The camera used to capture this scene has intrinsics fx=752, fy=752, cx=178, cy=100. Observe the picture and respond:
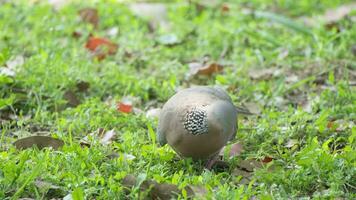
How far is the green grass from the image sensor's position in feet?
12.1

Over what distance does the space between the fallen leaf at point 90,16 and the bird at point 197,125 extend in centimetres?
323

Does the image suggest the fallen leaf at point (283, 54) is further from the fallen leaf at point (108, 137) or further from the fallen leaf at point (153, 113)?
the fallen leaf at point (108, 137)

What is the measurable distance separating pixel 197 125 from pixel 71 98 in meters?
1.64

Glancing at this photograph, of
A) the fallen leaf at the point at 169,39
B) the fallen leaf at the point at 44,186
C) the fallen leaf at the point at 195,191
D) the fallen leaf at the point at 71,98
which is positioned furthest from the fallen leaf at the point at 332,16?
the fallen leaf at the point at 44,186

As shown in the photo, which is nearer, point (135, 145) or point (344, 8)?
point (135, 145)

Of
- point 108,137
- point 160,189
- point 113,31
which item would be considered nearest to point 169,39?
point 113,31

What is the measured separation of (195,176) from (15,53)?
8.43 ft

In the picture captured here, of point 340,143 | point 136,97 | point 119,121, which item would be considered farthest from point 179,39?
point 340,143

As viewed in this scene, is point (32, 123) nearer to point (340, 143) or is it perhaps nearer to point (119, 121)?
point (119, 121)

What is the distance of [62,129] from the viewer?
4.56 meters

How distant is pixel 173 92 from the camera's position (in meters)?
5.29

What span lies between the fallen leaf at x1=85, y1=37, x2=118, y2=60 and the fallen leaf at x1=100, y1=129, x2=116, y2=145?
5.51 feet

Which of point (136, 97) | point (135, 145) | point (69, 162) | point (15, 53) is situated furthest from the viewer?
point (15, 53)

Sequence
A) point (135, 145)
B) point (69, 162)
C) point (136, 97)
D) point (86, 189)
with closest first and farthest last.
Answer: point (86, 189), point (69, 162), point (135, 145), point (136, 97)
